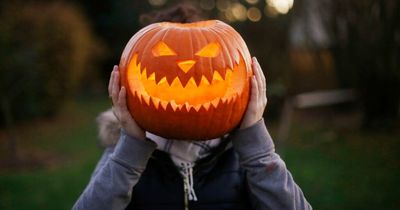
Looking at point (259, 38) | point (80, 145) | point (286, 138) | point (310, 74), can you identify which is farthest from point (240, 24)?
point (80, 145)

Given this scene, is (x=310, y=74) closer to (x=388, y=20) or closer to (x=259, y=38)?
(x=259, y=38)

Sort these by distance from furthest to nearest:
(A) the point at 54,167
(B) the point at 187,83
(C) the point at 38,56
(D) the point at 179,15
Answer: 1. (C) the point at 38,56
2. (A) the point at 54,167
3. (D) the point at 179,15
4. (B) the point at 187,83

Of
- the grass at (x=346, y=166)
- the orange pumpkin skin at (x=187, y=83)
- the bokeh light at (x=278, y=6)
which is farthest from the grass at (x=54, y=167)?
the bokeh light at (x=278, y=6)

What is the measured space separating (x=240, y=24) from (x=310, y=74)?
5.44ft

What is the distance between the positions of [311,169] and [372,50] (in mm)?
2794

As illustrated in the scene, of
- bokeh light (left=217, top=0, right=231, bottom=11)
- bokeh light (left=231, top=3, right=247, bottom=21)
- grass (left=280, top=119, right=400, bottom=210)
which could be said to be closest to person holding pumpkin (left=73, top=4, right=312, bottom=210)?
grass (left=280, top=119, right=400, bottom=210)

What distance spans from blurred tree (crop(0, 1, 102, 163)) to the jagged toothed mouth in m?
6.42

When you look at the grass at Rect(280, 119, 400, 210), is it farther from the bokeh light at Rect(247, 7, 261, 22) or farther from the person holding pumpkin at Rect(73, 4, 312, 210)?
the person holding pumpkin at Rect(73, 4, 312, 210)

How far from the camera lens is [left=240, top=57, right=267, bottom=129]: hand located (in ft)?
6.63

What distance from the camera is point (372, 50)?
8.48 metres

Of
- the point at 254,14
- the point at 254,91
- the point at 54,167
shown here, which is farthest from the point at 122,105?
the point at 254,14

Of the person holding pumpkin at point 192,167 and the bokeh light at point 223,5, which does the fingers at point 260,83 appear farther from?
the bokeh light at point 223,5

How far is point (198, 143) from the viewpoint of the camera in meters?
2.23

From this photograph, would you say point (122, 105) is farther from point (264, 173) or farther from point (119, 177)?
point (264, 173)
